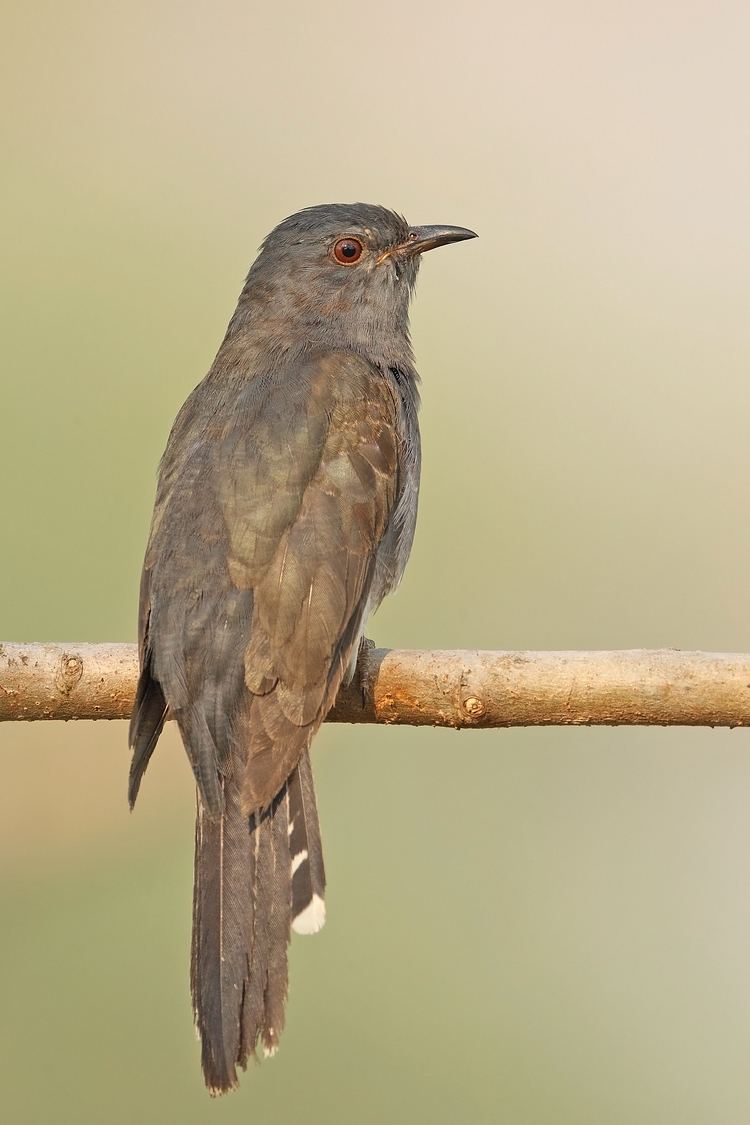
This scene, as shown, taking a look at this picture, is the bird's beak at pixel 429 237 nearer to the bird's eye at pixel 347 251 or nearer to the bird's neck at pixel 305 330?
the bird's eye at pixel 347 251

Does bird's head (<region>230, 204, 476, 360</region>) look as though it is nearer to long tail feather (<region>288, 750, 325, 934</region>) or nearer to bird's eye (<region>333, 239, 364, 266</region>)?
bird's eye (<region>333, 239, 364, 266</region>)

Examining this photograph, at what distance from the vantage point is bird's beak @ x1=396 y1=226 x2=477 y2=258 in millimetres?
5961

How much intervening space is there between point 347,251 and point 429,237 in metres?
0.40

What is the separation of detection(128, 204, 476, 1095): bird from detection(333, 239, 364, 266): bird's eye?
0.61 metres

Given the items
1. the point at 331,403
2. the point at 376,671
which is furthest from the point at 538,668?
the point at 331,403

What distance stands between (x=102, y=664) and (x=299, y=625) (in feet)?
2.17

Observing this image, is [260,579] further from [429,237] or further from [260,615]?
[429,237]

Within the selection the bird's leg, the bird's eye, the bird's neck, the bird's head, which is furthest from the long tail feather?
the bird's eye

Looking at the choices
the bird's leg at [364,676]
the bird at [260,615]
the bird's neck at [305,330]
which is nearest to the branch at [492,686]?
the bird's leg at [364,676]

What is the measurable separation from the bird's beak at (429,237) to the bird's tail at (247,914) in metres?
2.60

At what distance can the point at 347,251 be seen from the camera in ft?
19.2

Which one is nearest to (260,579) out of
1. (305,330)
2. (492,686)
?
(492,686)

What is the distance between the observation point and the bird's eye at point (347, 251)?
583cm

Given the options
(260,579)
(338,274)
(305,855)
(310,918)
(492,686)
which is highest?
(338,274)
